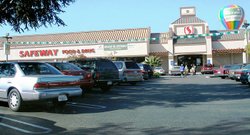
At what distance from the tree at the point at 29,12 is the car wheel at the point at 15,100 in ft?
21.2

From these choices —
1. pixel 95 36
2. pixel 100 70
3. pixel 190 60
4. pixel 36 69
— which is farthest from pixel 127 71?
pixel 95 36

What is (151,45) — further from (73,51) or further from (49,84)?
(49,84)

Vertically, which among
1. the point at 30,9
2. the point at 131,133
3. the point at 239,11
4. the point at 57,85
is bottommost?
the point at 131,133

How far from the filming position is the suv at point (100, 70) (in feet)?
→ 58.0

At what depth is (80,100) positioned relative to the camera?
14539 mm

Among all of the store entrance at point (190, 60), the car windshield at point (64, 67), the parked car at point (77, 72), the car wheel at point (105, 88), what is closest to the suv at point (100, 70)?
the car wheel at point (105, 88)

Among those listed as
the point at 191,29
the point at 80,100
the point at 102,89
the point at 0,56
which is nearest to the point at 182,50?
the point at 191,29

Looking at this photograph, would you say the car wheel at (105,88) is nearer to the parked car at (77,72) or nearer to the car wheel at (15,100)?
the parked car at (77,72)

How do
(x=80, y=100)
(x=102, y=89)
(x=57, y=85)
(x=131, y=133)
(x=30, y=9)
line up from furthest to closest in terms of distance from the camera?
(x=102, y=89) < (x=30, y=9) < (x=80, y=100) < (x=57, y=85) < (x=131, y=133)

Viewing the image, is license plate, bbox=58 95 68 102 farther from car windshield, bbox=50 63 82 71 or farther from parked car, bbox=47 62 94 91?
car windshield, bbox=50 63 82 71

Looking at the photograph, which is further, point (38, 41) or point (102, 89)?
point (38, 41)

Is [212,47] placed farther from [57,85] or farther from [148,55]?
[57,85]

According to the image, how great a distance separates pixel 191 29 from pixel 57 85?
157 feet

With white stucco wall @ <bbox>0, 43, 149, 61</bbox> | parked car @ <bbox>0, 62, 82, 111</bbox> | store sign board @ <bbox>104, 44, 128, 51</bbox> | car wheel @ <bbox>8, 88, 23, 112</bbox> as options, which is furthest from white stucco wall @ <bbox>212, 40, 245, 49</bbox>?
car wheel @ <bbox>8, 88, 23, 112</bbox>
